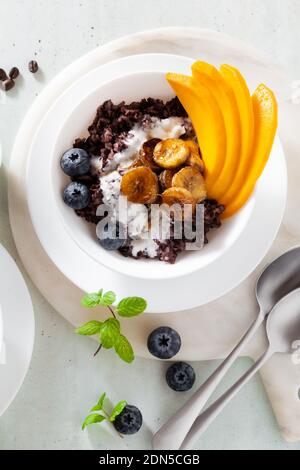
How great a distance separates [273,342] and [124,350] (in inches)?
22.3

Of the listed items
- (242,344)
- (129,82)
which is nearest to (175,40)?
(129,82)

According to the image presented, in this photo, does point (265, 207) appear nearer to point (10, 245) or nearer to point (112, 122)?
point (112, 122)

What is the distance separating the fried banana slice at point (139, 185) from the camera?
1903mm

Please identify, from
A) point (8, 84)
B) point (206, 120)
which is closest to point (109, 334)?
point (206, 120)

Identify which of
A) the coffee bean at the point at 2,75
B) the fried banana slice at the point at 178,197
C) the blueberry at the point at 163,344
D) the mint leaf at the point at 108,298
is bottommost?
the blueberry at the point at 163,344

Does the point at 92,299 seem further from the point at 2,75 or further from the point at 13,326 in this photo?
the point at 2,75

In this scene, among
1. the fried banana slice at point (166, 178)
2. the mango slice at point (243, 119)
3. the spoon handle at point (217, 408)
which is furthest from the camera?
the spoon handle at point (217, 408)

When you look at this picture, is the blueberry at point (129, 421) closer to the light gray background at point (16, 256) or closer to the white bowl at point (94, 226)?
the light gray background at point (16, 256)

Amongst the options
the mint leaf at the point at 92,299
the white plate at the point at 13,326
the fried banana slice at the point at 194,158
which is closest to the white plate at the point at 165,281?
the mint leaf at the point at 92,299

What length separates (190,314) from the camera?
88.1 inches

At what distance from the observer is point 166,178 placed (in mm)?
1965

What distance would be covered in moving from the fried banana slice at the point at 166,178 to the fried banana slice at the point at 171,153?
0.06 ft

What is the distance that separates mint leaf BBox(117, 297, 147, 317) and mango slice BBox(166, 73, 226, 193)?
0.44 metres

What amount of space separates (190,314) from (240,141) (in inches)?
27.6
